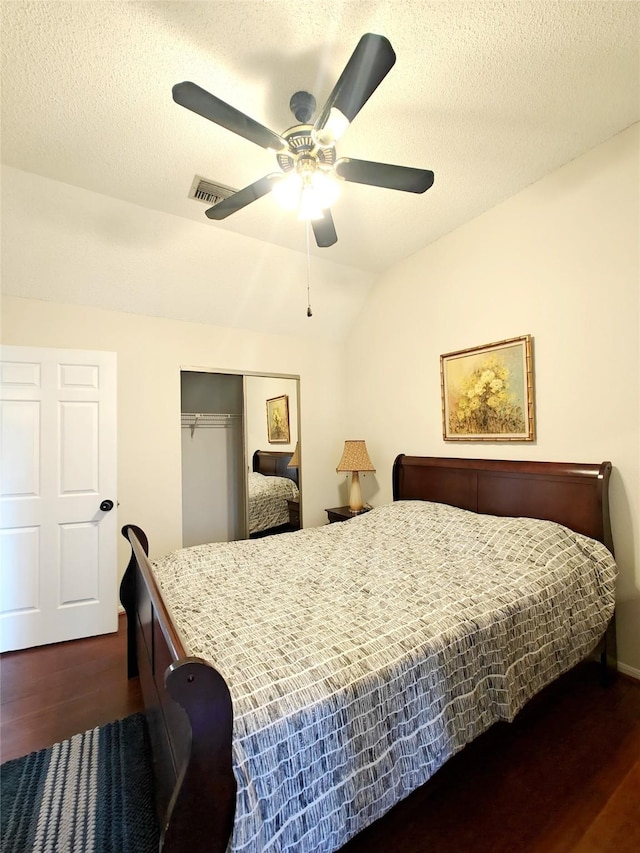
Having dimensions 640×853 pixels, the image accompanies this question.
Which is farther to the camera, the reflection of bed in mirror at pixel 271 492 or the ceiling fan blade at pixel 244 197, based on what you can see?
the reflection of bed in mirror at pixel 271 492

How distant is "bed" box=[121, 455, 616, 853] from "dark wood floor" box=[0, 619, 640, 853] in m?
0.25

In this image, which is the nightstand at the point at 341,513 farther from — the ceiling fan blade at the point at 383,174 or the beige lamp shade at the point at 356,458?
the ceiling fan blade at the point at 383,174

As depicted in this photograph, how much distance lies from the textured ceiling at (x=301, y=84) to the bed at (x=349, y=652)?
185cm

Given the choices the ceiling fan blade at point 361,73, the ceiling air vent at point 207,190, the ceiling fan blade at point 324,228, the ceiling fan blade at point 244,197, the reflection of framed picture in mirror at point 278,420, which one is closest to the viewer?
the ceiling fan blade at point 361,73

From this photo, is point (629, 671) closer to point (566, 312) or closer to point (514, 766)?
point (514, 766)

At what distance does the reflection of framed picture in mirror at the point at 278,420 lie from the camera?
3.87m

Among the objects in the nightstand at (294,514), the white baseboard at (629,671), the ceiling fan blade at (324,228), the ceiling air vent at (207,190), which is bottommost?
the white baseboard at (629,671)

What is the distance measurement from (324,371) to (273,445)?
38.6 inches

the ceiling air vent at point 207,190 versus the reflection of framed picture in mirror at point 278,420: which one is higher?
the ceiling air vent at point 207,190

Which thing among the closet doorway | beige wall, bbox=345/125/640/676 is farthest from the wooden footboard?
the closet doorway

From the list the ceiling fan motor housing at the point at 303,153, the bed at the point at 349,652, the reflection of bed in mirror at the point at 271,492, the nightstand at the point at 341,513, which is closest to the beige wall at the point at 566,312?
the bed at the point at 349,652

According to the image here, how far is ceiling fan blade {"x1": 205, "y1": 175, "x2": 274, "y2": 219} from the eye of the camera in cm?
172

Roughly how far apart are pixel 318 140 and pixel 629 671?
10.1 ft

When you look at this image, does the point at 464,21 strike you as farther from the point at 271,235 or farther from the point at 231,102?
the point at 271,235
